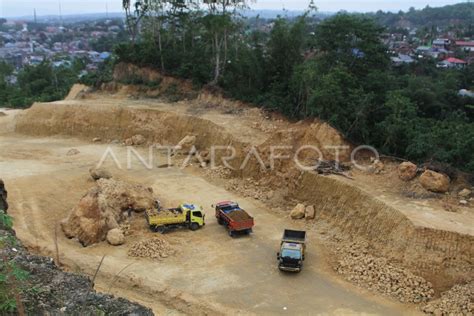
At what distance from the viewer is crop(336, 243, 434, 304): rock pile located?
16.1 metres

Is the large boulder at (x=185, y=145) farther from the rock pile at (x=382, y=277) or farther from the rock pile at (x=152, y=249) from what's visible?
the rock pile at (x=382, y=277)

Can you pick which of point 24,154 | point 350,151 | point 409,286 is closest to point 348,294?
point 409,286

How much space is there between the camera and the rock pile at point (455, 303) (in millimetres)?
14807

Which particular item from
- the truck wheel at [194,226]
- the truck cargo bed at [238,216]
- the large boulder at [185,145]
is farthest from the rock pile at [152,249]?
the large boulder at [185,145]

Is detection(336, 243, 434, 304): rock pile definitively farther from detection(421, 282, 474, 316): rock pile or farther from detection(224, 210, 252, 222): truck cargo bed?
detection(224, 210, 252, 222): truck cargo bed

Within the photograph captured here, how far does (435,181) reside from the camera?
20.1 metres

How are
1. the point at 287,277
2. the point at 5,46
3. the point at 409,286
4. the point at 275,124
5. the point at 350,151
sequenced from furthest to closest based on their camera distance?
1. the point at 5,46
2. the point at 275,124
3. the point at 350,151
4. the point at 287,277
5. the point at 409,286

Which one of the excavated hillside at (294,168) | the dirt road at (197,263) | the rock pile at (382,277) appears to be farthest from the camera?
the excavated hillside at (294,168)

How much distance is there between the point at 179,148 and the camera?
31.0 metres

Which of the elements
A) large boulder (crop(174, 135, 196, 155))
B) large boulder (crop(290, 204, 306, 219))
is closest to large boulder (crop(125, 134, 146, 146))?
large boulder (crop(174, 135, 196, 155))

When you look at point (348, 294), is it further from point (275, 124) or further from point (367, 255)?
point (275, 124)

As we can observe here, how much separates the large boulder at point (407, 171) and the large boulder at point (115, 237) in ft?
41.9

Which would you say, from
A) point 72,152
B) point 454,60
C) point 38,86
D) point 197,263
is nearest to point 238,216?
point 197,263

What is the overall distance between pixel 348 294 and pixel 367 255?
7.96 ft
